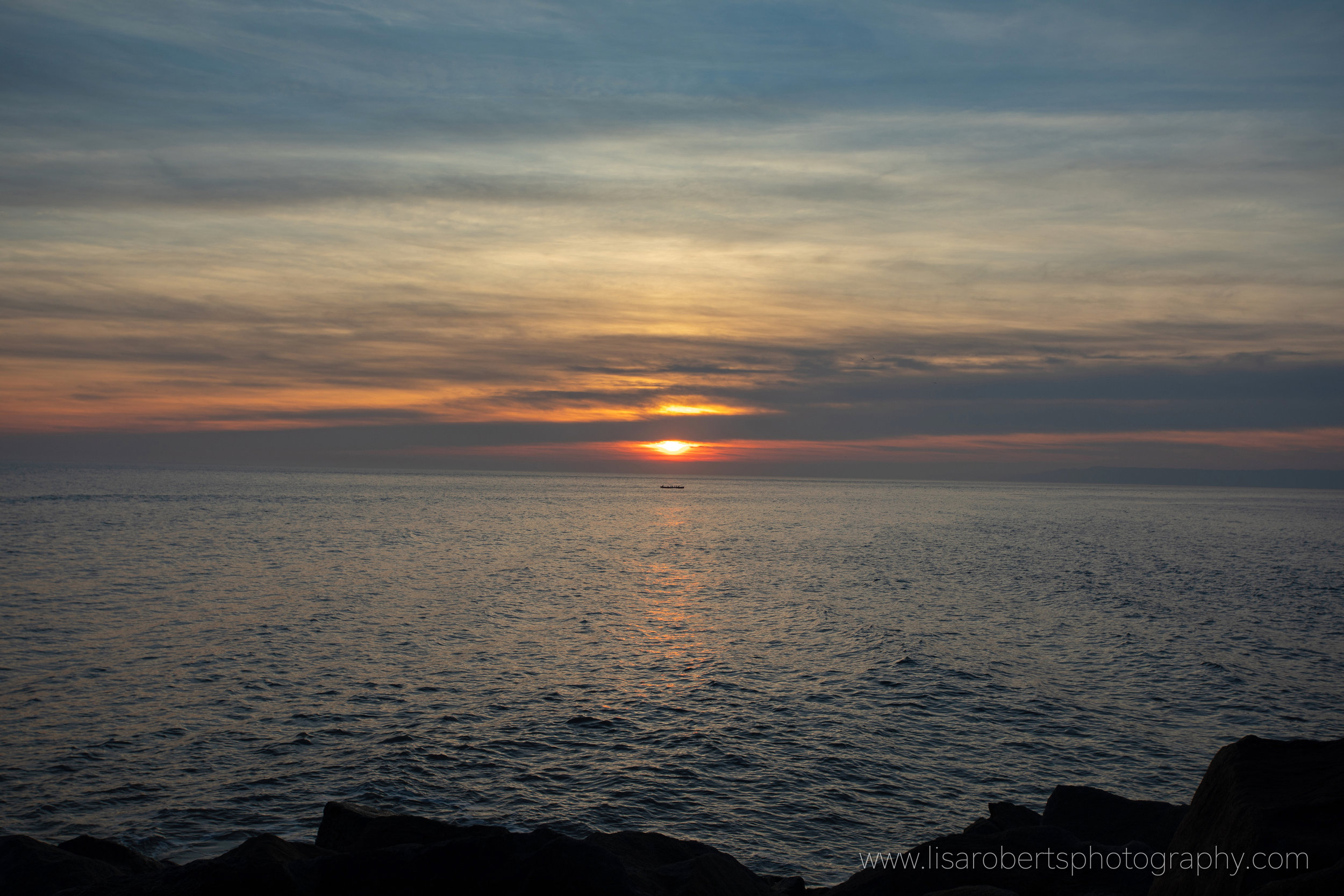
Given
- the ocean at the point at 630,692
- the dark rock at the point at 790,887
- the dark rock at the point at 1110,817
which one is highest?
the dark rock at the point at 1110,817

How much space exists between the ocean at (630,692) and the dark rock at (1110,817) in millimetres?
2847

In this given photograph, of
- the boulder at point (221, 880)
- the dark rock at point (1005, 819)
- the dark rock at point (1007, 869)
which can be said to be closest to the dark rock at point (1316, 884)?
the dark rock at point (1007, 869)

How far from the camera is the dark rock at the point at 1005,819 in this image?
15.7 m

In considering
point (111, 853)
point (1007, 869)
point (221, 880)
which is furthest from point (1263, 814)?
point (111, 853)

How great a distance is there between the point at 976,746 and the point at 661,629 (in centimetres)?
2029

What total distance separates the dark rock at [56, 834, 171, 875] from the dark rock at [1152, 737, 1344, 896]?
15.0 metres

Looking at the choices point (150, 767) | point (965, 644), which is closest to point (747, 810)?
point (150, 767)

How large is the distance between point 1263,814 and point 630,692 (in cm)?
2239

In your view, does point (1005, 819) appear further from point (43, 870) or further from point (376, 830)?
point (43, 870)

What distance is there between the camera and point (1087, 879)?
41.7 feet

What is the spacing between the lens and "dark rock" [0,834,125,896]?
12.1 metres

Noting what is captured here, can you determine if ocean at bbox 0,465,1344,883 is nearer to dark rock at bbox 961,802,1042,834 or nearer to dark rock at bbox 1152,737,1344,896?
dark rock at bbox 961,802,1042,834

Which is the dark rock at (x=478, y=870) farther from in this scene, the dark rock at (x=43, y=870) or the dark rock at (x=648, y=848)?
the dark rock at (x=43, y=870)

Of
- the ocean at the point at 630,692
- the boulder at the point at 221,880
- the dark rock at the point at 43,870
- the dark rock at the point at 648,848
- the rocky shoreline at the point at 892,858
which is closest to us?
the rocky shoreline at the point at 892,858
